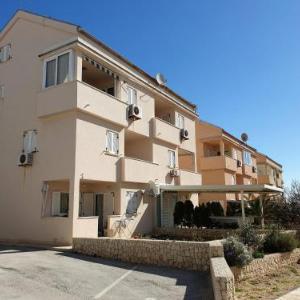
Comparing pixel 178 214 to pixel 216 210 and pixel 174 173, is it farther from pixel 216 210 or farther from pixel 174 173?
pixel 216 210

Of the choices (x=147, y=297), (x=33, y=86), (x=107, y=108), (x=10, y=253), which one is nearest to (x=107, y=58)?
(x=107, y=108)

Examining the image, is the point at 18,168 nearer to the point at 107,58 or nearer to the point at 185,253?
the point at 107,58

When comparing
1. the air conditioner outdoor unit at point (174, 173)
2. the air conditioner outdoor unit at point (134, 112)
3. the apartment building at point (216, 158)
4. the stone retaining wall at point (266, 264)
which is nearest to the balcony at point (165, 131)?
the air conditioner outdoor unit at point (174, 173)

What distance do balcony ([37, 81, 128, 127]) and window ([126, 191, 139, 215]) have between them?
201 inches

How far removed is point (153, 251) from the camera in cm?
1476

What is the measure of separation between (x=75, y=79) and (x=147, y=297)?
1338 cm

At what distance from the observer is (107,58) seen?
881 inches

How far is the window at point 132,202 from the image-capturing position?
23.5 m

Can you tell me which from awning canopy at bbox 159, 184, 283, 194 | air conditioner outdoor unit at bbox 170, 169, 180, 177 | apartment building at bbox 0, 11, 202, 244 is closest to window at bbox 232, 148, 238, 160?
air conditioner outdoor unit at bbox 170, 169, 180, 177

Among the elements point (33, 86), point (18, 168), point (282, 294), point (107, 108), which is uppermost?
point (33, 86)

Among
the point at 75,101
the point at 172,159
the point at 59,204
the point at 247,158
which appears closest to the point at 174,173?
the point at 172,159

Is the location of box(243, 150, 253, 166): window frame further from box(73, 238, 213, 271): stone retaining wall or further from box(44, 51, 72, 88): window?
box(73, 238, 213, 271): stone retaining wall

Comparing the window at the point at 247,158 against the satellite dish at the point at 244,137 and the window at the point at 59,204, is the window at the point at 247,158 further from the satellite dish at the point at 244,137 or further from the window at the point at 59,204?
the window at the point at 59,204

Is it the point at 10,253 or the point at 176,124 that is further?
the point at 176,124
